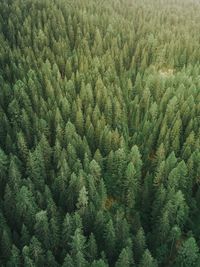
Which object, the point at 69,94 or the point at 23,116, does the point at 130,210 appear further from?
the point at 69,94

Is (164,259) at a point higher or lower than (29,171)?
lower

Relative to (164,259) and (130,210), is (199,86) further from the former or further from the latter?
(164,259)

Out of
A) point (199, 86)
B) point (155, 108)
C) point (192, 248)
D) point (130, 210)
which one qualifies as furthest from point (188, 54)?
point (192, 248)

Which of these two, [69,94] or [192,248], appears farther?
[69,94]

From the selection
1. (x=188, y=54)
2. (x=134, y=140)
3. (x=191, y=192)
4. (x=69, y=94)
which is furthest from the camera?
(x=188, y=54)

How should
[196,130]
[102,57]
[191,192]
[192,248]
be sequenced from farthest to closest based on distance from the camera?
1. [102,57]
2. [196,130]
3. [191,192]
4. [192,248]

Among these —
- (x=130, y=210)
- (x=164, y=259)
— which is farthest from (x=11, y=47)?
(x=164, y=259)
